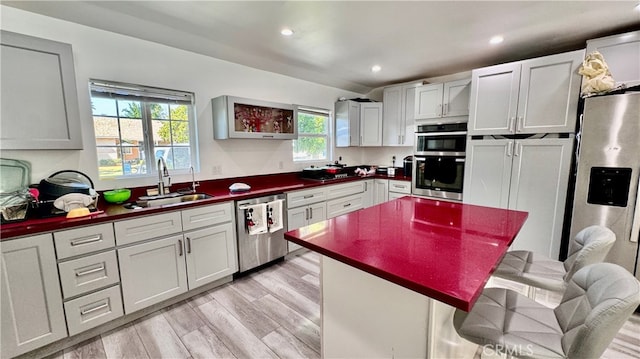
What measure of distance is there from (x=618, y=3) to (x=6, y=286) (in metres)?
4.48

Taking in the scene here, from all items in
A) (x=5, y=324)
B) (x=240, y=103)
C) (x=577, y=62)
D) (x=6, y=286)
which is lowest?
(x=5, y=324)

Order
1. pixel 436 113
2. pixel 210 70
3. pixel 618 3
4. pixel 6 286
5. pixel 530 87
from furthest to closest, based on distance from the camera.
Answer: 1. pixel 436 113
2. pixel 210 70
3. pixel 530 87
4. pixel 618 3
5. pixel 6 286

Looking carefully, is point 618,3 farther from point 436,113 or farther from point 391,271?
point 391,271

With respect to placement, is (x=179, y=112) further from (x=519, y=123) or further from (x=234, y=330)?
(x=519, y=123)

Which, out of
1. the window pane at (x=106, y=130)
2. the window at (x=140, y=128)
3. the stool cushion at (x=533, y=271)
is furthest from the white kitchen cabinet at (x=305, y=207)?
the stool cushion at (x=533, y=271)

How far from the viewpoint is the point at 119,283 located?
190 cm

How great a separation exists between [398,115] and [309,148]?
4.96 feet

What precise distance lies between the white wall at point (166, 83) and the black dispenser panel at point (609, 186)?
3.14 m

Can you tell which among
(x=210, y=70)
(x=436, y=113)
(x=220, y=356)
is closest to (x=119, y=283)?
(x=220, y=356)

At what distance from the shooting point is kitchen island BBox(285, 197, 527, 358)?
92cm

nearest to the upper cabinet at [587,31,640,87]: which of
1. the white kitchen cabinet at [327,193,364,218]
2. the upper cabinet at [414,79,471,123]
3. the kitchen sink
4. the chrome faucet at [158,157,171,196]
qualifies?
the upper cabinet at [414,79,471,123]

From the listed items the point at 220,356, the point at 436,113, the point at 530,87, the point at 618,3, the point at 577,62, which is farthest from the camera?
the point at 436,113

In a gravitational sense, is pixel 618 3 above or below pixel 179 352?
above

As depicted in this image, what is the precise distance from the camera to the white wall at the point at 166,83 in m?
1.98
